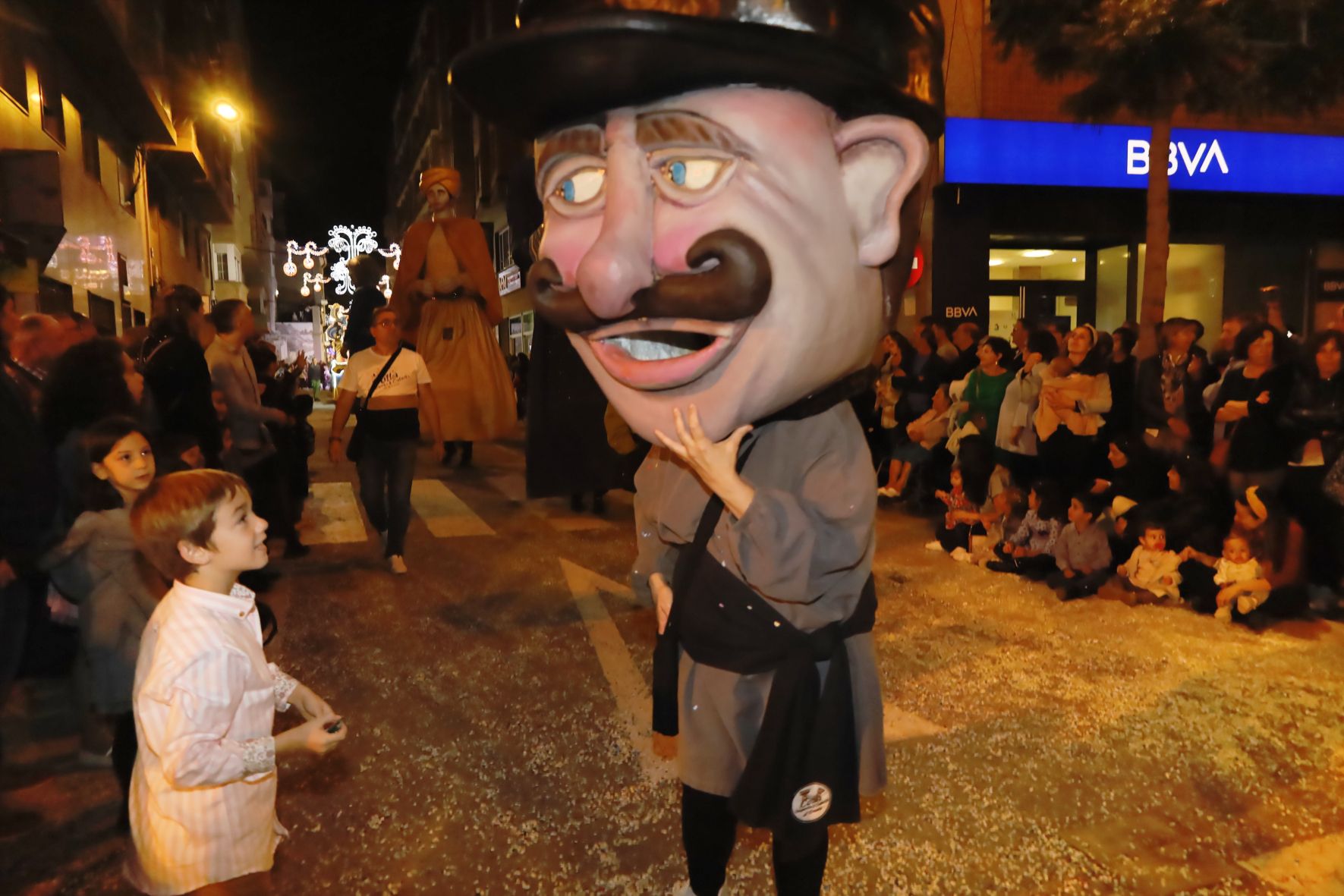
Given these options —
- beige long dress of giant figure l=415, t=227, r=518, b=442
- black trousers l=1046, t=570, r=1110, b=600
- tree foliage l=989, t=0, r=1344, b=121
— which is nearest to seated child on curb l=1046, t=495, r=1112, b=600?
black trousers l=1046, t=570, r=1110, b=600

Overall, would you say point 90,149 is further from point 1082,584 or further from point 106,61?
point 1082,584

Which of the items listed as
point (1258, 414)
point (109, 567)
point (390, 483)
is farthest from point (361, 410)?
point (1258, 414)

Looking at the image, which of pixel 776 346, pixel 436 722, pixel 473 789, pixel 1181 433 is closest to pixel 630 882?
pixel 473 789

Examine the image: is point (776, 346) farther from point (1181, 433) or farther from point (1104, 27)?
point (1104, 27)

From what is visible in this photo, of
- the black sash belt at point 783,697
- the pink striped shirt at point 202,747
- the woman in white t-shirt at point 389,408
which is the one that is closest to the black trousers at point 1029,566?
the woman in white t-shirt at point 389,408

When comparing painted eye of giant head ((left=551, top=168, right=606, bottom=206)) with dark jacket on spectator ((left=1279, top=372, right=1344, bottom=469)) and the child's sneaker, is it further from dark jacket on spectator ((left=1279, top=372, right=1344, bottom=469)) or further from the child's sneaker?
dark jacket on spectator ((left=1279, top=372, right=1344, bottom=469))

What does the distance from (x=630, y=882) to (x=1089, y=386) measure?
467 cm

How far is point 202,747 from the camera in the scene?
183 cm

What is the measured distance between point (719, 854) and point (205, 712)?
117cm

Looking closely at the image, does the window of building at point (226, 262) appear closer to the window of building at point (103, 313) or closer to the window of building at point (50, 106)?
the window of building at point (103, 313)

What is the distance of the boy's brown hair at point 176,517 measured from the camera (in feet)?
6.44

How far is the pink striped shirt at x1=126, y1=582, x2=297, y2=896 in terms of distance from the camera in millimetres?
1842

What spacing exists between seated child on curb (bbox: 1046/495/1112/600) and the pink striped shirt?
444cm

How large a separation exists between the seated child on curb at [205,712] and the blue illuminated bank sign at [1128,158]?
11.9 metres
